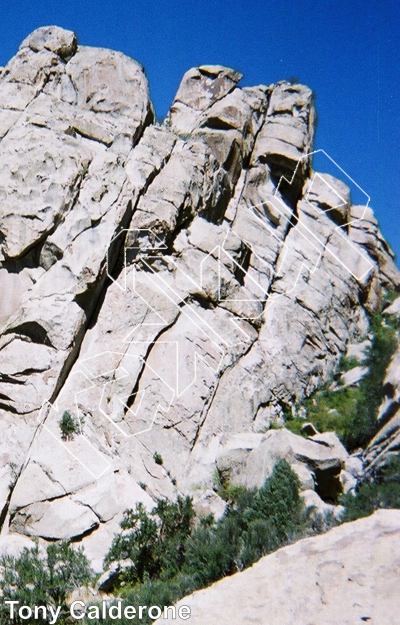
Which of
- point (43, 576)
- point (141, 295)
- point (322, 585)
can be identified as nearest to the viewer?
point (322, 585)

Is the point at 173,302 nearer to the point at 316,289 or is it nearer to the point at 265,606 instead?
the point at 316,289

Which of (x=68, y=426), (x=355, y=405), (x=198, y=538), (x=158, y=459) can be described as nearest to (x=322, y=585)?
(x=198, y=538)

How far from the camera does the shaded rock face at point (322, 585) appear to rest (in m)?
4.72

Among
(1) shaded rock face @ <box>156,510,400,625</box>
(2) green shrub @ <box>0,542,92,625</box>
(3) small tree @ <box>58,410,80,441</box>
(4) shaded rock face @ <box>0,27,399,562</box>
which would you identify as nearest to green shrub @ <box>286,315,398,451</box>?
(4) shaded rock face @ <box>0,27,399,562</box>

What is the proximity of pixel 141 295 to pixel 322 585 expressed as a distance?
12.3m

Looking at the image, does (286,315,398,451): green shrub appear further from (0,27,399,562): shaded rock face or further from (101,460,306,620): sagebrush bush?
(101,460,306,620): sagebrush bush

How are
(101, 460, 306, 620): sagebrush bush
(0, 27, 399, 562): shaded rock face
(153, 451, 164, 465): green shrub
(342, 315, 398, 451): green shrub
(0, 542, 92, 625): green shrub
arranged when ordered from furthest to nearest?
(342, 315, 398, 451): green shrub < (153, 451, 164, 465): green shrub < (0, 27, 399, 562): shaded rock face < (0, 542, 92, 625): green shrub < (101, 460, 306, 620): sagebrush bush

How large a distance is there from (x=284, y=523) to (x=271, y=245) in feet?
41.4

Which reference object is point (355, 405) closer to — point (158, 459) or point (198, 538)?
point (158, 459)

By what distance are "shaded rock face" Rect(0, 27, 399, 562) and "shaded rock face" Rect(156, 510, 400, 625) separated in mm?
7158

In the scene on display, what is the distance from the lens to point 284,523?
10312mm

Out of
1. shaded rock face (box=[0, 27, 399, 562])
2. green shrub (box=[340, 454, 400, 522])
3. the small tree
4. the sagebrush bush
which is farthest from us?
the small tree

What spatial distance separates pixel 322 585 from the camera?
5.05 m

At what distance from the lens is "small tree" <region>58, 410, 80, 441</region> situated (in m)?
13.6
